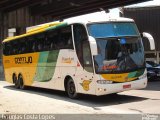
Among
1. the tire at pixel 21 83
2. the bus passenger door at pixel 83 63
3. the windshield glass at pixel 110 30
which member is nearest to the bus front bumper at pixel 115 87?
the bus passenger door at pixel 83 63

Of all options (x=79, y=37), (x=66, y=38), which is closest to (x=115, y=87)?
(x=79, y=37)

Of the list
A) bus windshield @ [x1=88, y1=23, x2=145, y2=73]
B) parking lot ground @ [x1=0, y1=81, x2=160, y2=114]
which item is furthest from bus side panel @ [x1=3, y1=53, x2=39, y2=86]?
bus windshield @ [x1=88, y1=23, x2=145, y2=73]

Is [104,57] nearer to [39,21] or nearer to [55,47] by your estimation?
[55,47]

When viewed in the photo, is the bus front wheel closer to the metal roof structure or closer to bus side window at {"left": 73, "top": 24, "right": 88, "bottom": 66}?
bus side window at {"left": 73, "top": 24, "right": 88, "bottom": 66}

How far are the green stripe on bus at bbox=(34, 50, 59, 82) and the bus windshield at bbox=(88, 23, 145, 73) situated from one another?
3.26 m

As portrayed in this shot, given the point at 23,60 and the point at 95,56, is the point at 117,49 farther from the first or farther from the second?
the point at 23,60

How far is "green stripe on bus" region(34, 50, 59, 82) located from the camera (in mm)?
18375

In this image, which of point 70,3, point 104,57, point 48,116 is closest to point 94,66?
point 104,57

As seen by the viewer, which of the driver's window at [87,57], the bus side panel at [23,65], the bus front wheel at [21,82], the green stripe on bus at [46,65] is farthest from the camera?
the bus front wheel at [21,82]

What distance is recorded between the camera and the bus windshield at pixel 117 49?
14891 mm

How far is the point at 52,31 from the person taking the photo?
18359 millimetres

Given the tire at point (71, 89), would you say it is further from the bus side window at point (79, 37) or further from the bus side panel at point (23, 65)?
the bus side panel at point (23, 65)

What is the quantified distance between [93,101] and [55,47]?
325 cm

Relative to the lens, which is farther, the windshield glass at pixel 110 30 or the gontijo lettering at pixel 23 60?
the gontijo lettering at pixel 23 60
